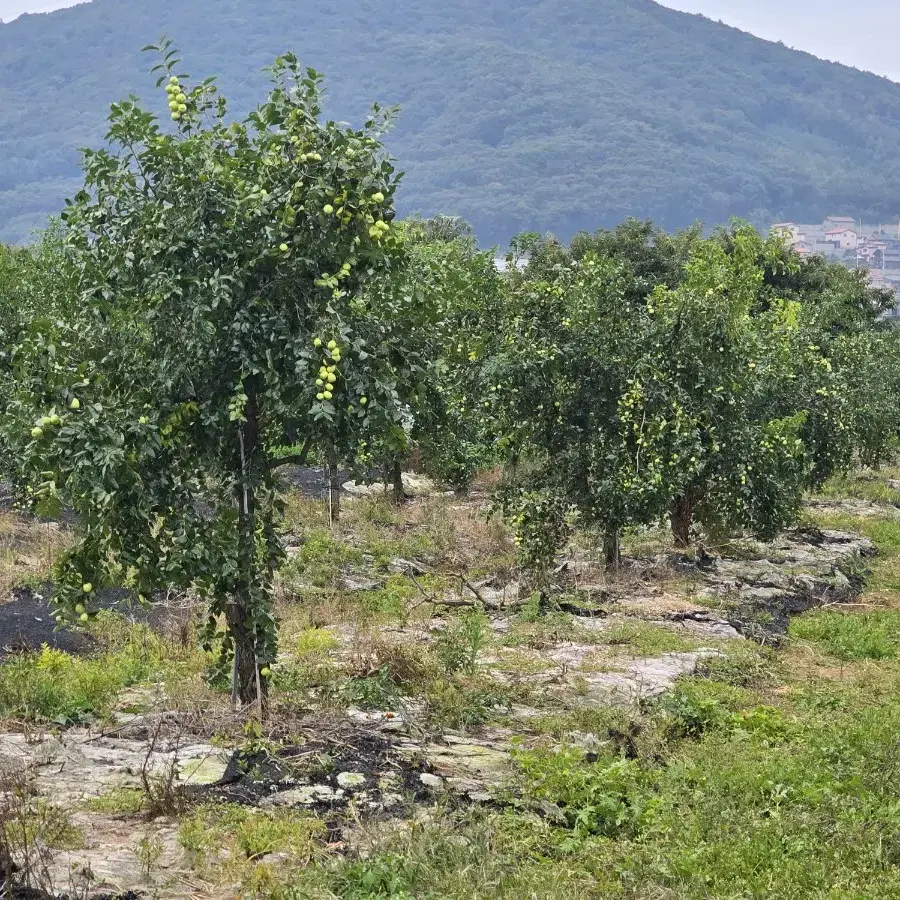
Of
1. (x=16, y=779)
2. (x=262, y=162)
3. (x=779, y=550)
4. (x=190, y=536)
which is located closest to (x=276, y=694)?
(x=190, y=536)

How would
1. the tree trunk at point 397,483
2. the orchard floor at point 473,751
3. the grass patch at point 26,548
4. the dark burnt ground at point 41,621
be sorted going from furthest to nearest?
the tree trunk at point 397,483
the grass patch at point 26,548
the dark burnt ground at point 41,621
the orchard floor at point 473,751

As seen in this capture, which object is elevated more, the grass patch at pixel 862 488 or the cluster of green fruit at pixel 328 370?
the cluster of green fruit at pixel 328 370

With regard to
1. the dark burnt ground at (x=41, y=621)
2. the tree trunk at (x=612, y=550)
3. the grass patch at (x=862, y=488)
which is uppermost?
the tree trunk at (x=612, y=550)

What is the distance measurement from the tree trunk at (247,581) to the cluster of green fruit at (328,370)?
1.13 m

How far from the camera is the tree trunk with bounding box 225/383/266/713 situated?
8961 mm

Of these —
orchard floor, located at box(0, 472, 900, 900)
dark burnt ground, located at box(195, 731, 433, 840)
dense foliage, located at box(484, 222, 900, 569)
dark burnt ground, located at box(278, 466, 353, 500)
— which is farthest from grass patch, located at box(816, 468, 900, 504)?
dark burnt ground, located at box(195, 731, 433, 840)

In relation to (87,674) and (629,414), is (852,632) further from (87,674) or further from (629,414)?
(87,674)

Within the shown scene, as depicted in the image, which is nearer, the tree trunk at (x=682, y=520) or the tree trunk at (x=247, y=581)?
the tree trunk at (x=247, y=581)

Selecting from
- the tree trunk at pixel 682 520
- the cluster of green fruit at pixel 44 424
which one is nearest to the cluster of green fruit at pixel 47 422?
the cluster of green fruit at pixel 44 424

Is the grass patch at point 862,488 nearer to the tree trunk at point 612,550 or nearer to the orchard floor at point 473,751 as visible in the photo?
the tree trunk at point 612,550

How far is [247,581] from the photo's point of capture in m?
8.91

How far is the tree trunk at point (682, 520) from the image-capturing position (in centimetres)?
1906

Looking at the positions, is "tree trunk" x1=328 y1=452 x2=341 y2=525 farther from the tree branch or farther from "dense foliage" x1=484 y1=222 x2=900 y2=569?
the tree branch

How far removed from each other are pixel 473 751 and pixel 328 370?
3488mm
